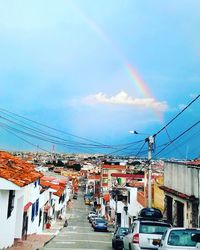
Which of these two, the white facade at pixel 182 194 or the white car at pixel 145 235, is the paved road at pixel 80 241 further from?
the white car at pixel 145 235

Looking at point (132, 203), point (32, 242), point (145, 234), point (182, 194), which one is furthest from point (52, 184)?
point (145, 234)

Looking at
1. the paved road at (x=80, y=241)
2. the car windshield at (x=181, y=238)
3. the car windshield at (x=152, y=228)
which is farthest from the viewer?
the paved road at (x=80, y=241)

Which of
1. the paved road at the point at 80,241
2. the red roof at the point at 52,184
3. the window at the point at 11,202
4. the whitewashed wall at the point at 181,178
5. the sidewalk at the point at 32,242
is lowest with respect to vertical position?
the paved road at the point at 80,241

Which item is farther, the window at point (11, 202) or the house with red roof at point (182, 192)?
the house with red roof at point (182, 192)

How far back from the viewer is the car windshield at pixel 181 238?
1233 cm

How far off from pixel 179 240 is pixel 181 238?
11 cm

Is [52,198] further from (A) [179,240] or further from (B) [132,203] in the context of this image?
(A) [179,240]

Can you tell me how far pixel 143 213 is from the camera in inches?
1082

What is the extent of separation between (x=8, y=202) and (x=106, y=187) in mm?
94362

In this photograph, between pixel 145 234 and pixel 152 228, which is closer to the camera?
pixel 145 234

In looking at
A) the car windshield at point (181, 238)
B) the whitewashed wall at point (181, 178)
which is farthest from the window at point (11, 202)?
the car windshield at point (181, 238)

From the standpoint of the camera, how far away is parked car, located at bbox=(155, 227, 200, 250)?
1216 centimetres

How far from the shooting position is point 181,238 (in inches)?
493

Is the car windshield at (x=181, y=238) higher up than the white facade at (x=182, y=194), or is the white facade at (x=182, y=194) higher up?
the white facade at (x=182, y=194)
